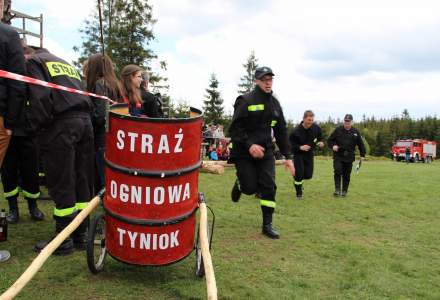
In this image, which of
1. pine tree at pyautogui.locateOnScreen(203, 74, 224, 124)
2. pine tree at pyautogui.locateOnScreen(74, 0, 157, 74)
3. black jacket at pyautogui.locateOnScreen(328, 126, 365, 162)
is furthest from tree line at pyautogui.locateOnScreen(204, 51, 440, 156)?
black jacket at pyautogui.locateOnScreen(328, 126, 365, 162)

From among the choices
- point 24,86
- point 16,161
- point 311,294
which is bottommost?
point 311,294

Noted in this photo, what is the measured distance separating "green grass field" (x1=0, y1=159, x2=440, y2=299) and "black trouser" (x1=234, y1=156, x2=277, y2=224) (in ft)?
1.52

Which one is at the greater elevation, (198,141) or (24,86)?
(24,86)

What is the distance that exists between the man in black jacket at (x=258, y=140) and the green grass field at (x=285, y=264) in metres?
0.57

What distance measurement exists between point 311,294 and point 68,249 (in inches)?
95.3

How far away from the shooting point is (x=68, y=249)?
4.21m

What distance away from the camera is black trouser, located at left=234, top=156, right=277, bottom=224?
5.56 meters

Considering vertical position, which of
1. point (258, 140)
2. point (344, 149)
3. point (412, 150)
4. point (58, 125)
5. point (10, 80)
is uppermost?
point (10, 80)

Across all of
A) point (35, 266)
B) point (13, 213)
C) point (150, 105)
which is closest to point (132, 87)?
point (150, 105)

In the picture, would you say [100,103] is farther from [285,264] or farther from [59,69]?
[285,264]

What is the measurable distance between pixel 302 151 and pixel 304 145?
0.47 ft

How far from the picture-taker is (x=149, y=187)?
10.9ft

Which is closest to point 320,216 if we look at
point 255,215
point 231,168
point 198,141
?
point 255,215

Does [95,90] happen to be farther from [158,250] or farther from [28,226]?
[158,250]
